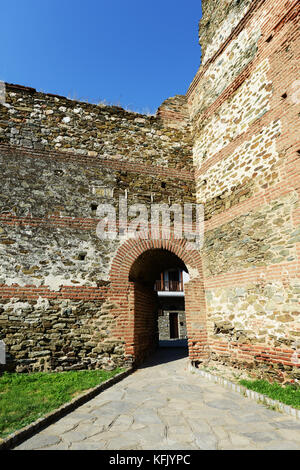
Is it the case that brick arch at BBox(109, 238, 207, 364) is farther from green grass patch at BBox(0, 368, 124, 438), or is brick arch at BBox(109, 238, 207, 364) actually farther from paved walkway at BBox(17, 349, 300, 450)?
paved walkway at BBox(17, 349, 300, 450)

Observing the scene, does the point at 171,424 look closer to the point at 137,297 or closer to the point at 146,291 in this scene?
the point at 137,297

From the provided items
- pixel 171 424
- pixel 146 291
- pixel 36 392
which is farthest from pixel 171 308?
pixel 171 424

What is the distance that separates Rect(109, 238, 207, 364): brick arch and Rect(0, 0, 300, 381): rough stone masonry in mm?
26

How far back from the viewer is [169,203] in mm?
7699

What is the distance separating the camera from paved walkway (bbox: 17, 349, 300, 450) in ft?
8.87

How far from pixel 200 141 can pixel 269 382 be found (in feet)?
20.4

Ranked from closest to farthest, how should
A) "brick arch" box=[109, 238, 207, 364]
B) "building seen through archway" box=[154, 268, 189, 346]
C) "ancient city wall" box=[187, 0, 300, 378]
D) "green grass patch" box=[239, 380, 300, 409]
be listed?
"green grass patch" box=[239, 380, 300, 409] → "ancient city wall" box=[187, 0, 300, 378] → "brick arch" box=[109, 238, 207, 364] → "building seen through archway" box=[154, 268, 189, 346]

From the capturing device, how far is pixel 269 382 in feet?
15.9

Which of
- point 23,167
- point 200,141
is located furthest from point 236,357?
point 23,167

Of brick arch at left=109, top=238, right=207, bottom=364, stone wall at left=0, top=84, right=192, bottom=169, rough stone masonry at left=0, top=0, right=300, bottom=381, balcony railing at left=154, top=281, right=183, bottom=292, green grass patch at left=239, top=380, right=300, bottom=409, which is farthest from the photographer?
balcony railing at left=154, top=281, right=183, bottom=292

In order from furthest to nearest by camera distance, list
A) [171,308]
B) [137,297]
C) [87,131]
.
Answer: [171,308] < [87,131] < [137,297]

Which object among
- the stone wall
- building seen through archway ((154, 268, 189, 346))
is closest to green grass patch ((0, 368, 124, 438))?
the stone wall

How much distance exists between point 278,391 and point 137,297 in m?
3.66
